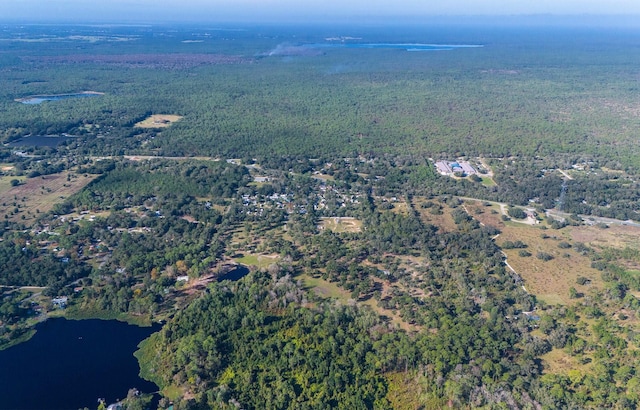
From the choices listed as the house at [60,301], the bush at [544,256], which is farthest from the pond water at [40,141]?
the bush at [544,256]

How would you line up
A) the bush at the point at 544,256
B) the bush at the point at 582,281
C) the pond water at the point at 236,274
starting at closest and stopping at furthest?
the bush at the point at 582,281, the pond water at the point at 236,274, the bush at the point at 544,256

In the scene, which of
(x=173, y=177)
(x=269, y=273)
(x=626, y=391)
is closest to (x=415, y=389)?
(x=626, y=391)

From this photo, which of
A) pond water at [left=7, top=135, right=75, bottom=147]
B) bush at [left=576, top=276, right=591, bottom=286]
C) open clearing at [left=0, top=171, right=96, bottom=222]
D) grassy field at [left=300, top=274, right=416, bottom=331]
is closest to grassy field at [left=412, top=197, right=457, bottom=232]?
bush at [left=576, top=276, right=591, bottom=286]

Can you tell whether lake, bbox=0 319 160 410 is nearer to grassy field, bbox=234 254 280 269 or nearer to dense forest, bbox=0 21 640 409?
dense forest, bbox=0 21 640 409

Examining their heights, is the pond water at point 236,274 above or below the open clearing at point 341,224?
below

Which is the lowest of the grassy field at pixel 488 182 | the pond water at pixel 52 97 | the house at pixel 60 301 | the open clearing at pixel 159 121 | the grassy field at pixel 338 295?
the grassy field at pixel 338 295

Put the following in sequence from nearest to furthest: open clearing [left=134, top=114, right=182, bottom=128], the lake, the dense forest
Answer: the lake
the dense forest
open clearing [left=134, top=114, right=182, bottom=128]

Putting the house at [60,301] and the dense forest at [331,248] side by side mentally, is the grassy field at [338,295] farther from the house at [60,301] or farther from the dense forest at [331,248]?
the house at [60,301]
